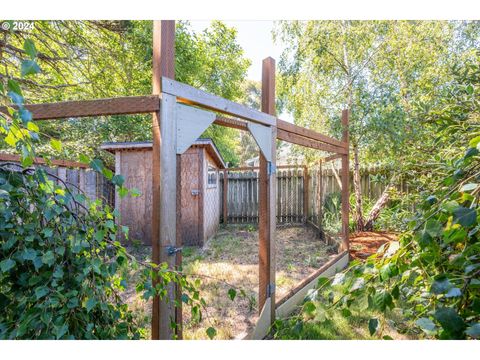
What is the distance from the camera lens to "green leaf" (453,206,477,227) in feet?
1.85

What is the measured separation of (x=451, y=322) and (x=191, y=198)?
19.0ft

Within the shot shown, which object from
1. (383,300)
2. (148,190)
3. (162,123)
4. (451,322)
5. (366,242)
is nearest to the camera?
(451,322)

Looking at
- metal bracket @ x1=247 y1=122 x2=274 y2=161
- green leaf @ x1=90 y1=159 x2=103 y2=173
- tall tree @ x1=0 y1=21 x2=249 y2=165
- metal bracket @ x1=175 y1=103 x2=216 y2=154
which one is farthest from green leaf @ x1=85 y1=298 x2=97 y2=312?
tall tree @ x1=0 y1=21 x2=249 y2=165

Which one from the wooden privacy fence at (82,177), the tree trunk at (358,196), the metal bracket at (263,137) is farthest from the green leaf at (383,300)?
the tree trunk at (358,196)

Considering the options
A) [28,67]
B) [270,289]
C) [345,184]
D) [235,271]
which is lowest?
[235,271]

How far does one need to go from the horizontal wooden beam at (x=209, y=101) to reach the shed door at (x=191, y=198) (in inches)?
154

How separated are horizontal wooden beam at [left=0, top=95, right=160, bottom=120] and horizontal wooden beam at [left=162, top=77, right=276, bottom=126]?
109 mm

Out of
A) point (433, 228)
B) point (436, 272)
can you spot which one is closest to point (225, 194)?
point (436, 272)

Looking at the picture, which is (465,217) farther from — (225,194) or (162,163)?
(225,194)

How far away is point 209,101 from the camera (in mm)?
1795

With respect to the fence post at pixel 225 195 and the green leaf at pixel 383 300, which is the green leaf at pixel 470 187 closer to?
the green leaf at pixel 383 300

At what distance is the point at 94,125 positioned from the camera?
24.0 feet

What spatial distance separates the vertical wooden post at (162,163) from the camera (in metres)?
1.47

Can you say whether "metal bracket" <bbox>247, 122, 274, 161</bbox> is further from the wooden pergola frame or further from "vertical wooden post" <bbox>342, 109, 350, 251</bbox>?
"vertical wooden post" <bbox>342, 109, 350, 251</bbox>
